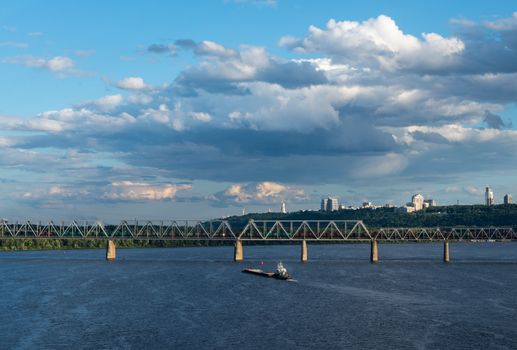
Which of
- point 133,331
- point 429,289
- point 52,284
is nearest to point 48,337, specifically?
point 133,331

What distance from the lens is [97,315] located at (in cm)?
A: 12000

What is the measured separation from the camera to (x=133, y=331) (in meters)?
104

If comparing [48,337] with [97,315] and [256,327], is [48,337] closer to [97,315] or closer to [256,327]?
[97,315]

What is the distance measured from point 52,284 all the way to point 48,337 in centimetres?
7497

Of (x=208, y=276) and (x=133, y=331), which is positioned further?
(x=208, y=276)

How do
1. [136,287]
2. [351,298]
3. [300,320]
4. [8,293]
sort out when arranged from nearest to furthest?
[300,320]
[351,298]
[8,293]
[136,287]

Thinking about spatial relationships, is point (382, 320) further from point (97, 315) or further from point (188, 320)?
point (97, 315)

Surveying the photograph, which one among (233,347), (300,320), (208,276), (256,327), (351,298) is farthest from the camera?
(208,276)

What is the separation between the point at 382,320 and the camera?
115 metres

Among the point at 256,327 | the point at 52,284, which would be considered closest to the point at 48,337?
the point at 256,327

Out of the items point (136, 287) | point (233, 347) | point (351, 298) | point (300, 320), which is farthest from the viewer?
point (136, 287)

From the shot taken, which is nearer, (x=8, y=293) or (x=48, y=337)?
(x=48, y=337)

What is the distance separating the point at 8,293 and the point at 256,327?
67.6 m

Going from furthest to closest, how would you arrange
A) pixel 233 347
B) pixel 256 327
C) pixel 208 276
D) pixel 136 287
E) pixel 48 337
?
pixel 208 276
pixel 136 287
pixel 256 327
pixel 48 337
pixel 233 347
